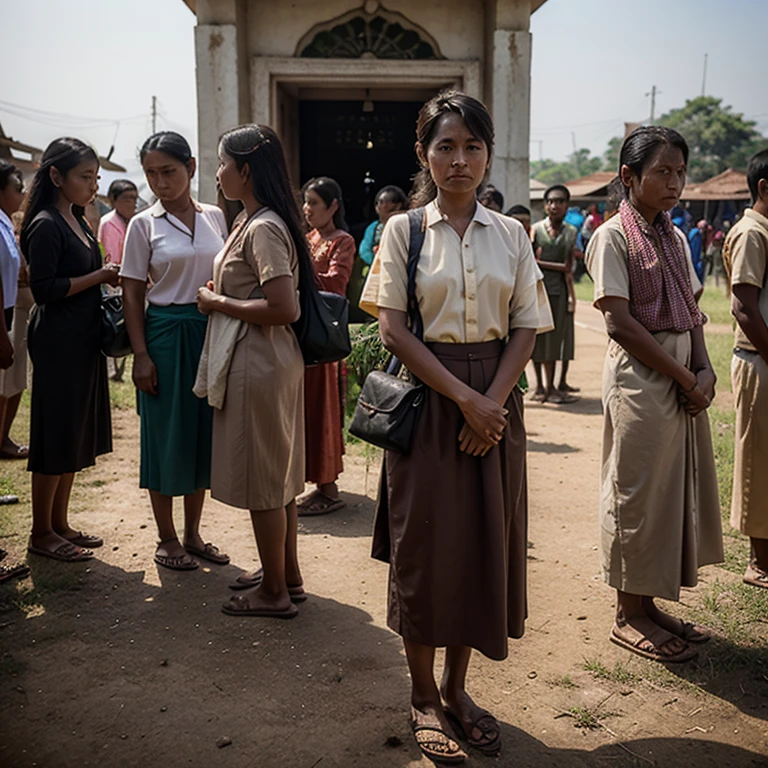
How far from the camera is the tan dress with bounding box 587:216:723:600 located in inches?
129

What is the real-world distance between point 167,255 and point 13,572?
1.74 metres

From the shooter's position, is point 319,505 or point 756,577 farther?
point 319,505

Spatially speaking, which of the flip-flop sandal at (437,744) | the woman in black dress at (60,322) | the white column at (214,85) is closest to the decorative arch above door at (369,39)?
the white column at (214,85)

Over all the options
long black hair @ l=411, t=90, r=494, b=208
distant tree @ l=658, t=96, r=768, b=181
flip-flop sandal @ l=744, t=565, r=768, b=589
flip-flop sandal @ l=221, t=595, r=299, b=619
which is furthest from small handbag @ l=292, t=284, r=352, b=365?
distant tree @ l=658, t=96, r=768, b=181

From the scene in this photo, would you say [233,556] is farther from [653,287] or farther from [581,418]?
[581,418]

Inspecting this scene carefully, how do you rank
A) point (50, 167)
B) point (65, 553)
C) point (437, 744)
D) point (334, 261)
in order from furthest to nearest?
point (334, 261) → point (65, 553) → point (50, 167) → point (437, 744)

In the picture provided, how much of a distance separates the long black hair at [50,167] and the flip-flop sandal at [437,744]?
3050 millimetres

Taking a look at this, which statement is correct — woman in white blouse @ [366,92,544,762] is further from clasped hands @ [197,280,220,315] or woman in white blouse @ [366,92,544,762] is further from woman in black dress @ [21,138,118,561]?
woman in black dress @ [21,138,118,561]

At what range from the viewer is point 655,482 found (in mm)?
3271

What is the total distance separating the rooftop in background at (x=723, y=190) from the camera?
2980cm

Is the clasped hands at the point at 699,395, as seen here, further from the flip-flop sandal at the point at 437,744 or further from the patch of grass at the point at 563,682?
the flip-flop sandal at the point at 437,744

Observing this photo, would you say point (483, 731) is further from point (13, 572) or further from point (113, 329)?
point (113, 329)

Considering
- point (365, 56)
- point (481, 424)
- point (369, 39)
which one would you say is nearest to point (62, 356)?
point (481, 424)

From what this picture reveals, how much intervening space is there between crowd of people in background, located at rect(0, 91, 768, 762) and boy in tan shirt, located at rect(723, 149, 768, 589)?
0.03ft
